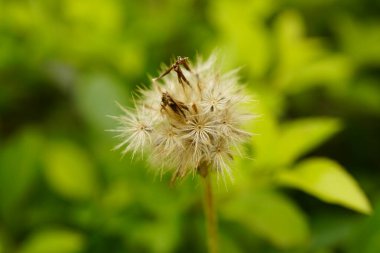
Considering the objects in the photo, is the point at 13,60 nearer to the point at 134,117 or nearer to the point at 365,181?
the point at 134,117

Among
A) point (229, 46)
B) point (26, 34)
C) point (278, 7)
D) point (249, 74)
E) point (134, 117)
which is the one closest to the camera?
point (134, 117)

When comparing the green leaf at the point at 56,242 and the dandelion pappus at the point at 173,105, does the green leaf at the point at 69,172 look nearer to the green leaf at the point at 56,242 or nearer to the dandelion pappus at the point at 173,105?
the green leaf at the point at 56,242

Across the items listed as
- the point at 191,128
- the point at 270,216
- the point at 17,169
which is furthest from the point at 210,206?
the point at 17,169

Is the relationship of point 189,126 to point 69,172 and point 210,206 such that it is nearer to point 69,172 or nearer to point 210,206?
point 210,206

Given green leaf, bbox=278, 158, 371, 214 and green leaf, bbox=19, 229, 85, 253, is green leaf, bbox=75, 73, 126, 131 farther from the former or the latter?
green leaf, bbox=278, 158, 371, 214

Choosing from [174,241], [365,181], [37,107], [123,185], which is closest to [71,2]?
[37,107]

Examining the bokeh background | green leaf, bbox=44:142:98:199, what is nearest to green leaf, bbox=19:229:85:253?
the bokeh background
